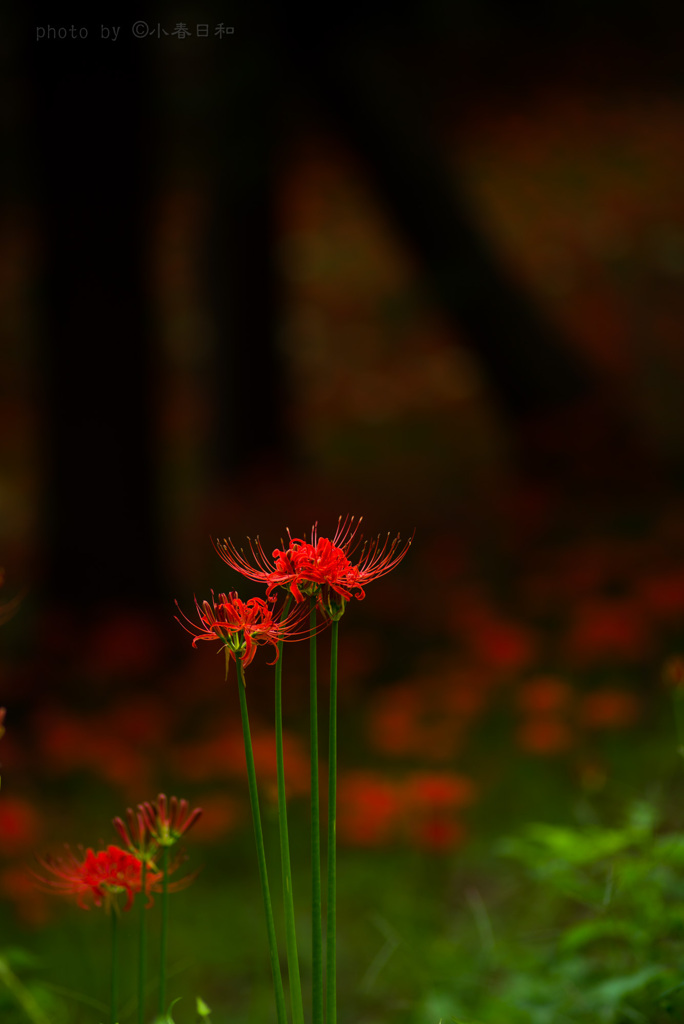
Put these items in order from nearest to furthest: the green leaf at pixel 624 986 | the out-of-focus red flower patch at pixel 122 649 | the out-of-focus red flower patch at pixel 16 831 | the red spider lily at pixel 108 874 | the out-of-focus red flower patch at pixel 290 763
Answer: the red spider lily at pixel 108 874 < the green leaf at pixel 624 986 < the out-of-focus red flower patch at pixel 16 831 < the out-of-focus red flower patch at pixel 290 763 < the out-of-focus red flower patch at pixel 122 649

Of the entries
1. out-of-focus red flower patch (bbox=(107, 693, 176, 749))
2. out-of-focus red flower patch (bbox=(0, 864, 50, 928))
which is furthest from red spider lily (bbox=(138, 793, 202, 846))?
out-of-focus red flower patch (bbox=(107, 693, 176, 749))

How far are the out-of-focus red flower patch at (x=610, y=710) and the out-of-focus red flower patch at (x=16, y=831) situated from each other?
5.29 ft

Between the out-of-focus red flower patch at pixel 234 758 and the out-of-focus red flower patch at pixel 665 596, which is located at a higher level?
the out-of-focus red flower patch at pixel 665 596

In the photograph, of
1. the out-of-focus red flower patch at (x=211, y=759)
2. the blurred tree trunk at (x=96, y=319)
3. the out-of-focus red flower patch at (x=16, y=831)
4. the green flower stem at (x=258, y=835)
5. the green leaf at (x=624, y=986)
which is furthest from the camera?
the blurred tree trunk at (x=96, y=319)

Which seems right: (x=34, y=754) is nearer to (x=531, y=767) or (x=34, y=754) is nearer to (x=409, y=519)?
(x=531, y=767)

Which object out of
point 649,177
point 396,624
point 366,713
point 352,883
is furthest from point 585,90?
point 352,883

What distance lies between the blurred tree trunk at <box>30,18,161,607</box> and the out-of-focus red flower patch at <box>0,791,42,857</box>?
1.48m

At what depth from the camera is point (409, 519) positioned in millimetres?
4848

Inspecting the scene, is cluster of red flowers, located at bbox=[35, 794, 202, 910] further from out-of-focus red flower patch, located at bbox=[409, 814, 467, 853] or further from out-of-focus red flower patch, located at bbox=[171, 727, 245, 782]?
out-of-focus red flower patch, located at bbox=[171, 727, 245, 782]

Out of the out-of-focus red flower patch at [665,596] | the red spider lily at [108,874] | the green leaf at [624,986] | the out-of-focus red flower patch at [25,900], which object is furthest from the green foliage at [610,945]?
the out-of-focus red flower patch at [665,596]

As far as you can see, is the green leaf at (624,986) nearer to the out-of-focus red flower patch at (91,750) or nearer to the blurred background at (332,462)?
the blurred background at (332,462)

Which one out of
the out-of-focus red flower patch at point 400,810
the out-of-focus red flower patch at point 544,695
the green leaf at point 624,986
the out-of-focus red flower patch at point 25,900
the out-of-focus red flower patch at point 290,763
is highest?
the out-of-focus red flower patch at point 544,695

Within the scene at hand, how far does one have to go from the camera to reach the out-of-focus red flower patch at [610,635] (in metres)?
3.36

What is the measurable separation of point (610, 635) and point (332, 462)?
355cm
